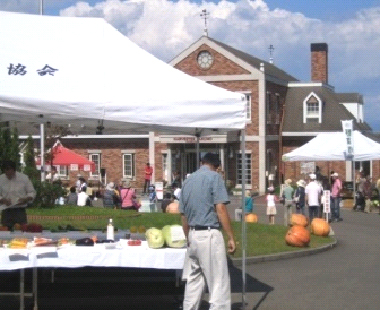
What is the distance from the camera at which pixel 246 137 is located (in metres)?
54.7

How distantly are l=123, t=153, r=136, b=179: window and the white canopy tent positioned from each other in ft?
146

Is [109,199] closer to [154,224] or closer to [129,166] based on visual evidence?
[154,224]

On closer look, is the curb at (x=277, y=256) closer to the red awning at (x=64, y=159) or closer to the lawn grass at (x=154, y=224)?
the lawn grass at (x=154, y=224)

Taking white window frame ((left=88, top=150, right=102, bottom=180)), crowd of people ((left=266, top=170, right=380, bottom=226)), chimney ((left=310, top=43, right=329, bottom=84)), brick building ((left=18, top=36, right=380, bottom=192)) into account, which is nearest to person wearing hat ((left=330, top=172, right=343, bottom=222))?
crowd of people ((left=266, top=170, right=380, bottom=226))

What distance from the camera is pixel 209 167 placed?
11.0m

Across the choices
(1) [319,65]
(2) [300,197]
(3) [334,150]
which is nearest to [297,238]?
(2) [300,197]

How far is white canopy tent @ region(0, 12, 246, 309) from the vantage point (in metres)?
12.0

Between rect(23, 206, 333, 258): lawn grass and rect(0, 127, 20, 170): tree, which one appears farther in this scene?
rect(0, 127, 20, 170): tree

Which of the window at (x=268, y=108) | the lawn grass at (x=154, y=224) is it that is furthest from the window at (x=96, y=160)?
the lawn grass at (x=154, y=224)

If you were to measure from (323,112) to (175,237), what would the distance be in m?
49.2

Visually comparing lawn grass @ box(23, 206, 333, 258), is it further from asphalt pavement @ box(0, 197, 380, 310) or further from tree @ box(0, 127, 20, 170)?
asphalt pavement @ box(0, 197, 380, 310)

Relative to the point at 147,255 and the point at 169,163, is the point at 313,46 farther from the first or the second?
the point at 147,255

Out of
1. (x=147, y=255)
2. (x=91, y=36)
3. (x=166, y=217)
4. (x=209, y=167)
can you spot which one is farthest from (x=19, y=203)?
(x=166, y=217)

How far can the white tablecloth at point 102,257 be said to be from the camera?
11.5 meters
